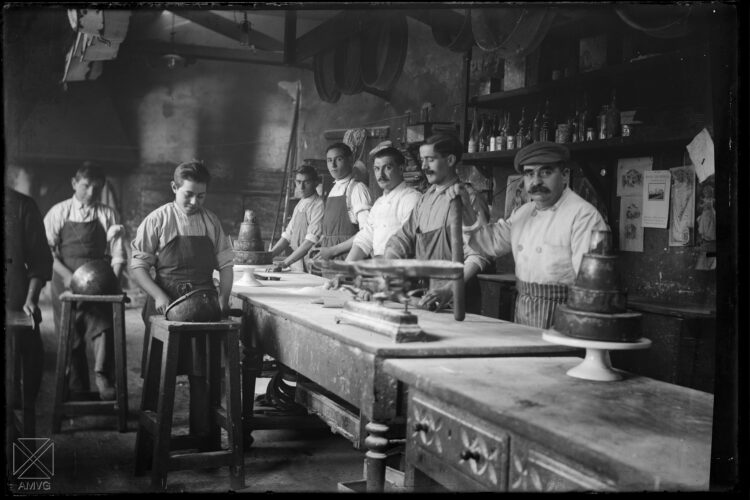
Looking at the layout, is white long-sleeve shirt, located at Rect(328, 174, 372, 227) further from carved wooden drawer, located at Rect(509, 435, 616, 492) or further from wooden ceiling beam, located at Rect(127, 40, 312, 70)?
carved wooden drawer, located at Rect(509, 435, 616, 492)

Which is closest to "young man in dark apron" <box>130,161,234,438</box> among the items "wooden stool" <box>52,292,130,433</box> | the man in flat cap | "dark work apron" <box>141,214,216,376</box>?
"dark work apron" <box>141,214,216,376</box>

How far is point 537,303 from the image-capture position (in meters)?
3.42

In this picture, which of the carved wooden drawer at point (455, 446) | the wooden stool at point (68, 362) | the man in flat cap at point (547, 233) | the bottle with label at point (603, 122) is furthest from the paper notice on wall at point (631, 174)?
the wooden stool at point (68, 362)

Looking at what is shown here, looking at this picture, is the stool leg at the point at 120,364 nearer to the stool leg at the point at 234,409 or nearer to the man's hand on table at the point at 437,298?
the stool leg at the point at 234,409

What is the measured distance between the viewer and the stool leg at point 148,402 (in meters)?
3.56

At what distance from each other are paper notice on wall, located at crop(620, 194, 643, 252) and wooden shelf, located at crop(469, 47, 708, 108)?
31.3 inches

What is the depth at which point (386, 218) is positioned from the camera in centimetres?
445

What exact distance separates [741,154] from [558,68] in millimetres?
3452

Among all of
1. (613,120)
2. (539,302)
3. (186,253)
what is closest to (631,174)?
(613,120)

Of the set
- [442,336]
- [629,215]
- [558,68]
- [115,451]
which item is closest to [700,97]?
[629,215]

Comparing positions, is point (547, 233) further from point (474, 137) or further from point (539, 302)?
point (474, 137)

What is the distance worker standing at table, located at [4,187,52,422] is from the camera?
235 centimetres

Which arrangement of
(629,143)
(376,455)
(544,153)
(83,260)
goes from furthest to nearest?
(629,143) < (83,260) < (544,153) < (376,455)

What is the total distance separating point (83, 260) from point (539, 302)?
90.5 inches
